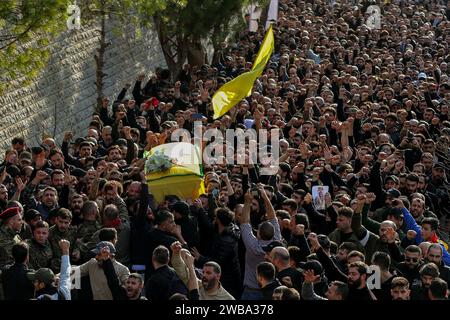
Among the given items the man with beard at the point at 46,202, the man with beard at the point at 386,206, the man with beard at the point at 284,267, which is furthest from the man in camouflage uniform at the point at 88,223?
the man with beard at the point at 386,206

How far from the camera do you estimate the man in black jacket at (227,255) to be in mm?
11523

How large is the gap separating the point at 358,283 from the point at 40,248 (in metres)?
2.98

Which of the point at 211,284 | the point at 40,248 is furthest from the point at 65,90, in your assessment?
the point at 211,284

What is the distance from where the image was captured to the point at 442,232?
57.1 ft

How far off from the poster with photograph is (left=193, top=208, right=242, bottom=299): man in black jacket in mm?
2351

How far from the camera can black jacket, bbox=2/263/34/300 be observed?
Result: 32.4 feet

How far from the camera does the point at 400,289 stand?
10.0m

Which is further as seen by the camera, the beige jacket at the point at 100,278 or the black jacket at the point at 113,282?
the beige jacket at the point at 100,278

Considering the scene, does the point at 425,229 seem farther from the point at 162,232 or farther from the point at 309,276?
the point at 309,276

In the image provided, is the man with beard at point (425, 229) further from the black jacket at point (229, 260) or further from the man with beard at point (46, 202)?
the man with beard at point (46, 202)

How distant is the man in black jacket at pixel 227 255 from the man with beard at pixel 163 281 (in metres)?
1.31

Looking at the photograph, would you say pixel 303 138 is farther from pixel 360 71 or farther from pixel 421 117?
pixel 360 71

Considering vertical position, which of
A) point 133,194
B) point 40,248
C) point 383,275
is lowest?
point 383,275

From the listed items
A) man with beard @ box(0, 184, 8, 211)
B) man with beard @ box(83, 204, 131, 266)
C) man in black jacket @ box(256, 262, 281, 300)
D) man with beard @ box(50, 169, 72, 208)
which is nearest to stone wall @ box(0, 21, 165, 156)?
man with beard @ box(50, 169, 72, 208)
